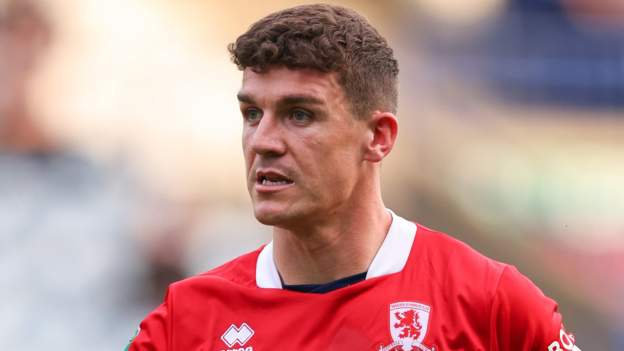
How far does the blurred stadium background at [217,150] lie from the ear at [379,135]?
3.46 meters

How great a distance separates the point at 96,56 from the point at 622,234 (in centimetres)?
373

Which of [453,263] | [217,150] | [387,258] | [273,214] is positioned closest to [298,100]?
[273,214]

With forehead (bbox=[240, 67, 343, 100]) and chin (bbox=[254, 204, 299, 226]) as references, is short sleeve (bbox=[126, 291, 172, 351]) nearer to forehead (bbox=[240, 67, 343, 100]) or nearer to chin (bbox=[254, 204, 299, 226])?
chin (bbox=[254, 204, 299, 226])

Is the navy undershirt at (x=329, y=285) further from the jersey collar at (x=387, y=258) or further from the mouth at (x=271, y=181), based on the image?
the mouth at (x=271, y=181)

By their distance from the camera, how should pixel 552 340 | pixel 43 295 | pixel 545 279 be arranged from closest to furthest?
pixel 552 340 → pixel 43 295 → pixel 545 279

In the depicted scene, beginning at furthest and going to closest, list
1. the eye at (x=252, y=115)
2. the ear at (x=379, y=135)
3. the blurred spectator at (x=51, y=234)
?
the blurred spectator at (x=51, y=234), the ear at (x=379, y=135), the eye at (x=252, y=115)

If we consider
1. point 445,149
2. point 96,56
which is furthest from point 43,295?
point 445,149

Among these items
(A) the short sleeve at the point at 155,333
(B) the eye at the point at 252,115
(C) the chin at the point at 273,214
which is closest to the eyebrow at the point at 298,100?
(B) the eye at the point at 252,115

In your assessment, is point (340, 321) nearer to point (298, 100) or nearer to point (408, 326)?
point (408, 326)

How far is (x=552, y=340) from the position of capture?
10.9 ft

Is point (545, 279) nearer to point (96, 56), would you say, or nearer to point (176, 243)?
point (176, 243)

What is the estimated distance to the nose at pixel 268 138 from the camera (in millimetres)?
3334

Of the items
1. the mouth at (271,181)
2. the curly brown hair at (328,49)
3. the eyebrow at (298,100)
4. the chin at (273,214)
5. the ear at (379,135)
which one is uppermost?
the curly brown hair at (328,49)

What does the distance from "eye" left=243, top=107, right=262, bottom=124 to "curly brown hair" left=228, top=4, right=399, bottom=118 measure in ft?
0.44
